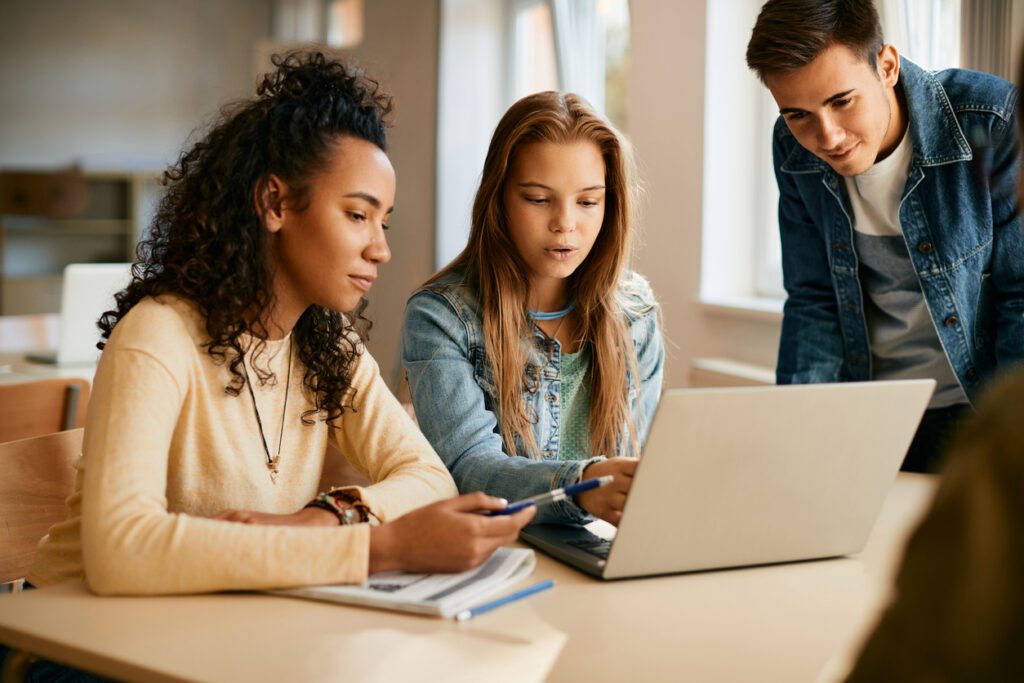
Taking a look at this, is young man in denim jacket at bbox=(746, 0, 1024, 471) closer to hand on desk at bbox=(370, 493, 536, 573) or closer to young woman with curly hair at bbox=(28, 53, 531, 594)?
young woman with curly hair at bbox=(28, 53, 531, 594)

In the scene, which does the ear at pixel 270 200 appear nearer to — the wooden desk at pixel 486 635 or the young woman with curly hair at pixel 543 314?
the young woman with curly hair at pixel 543 314

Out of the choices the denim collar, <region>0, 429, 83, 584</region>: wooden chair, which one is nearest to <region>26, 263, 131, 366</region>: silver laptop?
<region>0, 429, 83, 584</region>: wooden chair

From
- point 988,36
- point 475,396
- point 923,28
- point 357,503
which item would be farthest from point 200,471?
point 923,28

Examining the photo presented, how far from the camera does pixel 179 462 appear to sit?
1267 mm

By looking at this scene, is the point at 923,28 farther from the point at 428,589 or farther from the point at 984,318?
the point at 428,589

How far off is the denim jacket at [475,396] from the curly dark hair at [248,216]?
156 millimetres

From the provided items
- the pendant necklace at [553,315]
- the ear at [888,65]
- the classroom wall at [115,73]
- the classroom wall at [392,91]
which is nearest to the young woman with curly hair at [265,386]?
the pendant necklace at [553,315]

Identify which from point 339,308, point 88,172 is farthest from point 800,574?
point 88,172

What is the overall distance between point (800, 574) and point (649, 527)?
0.22 metres

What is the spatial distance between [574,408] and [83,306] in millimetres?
1956

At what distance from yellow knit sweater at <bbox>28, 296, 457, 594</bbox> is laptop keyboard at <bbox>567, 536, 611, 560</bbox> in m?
0.21

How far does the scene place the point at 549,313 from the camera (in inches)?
68.9

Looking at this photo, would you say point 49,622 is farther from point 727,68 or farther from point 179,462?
point 727,68

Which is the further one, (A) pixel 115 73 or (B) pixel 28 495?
(A) pixel 115 73
